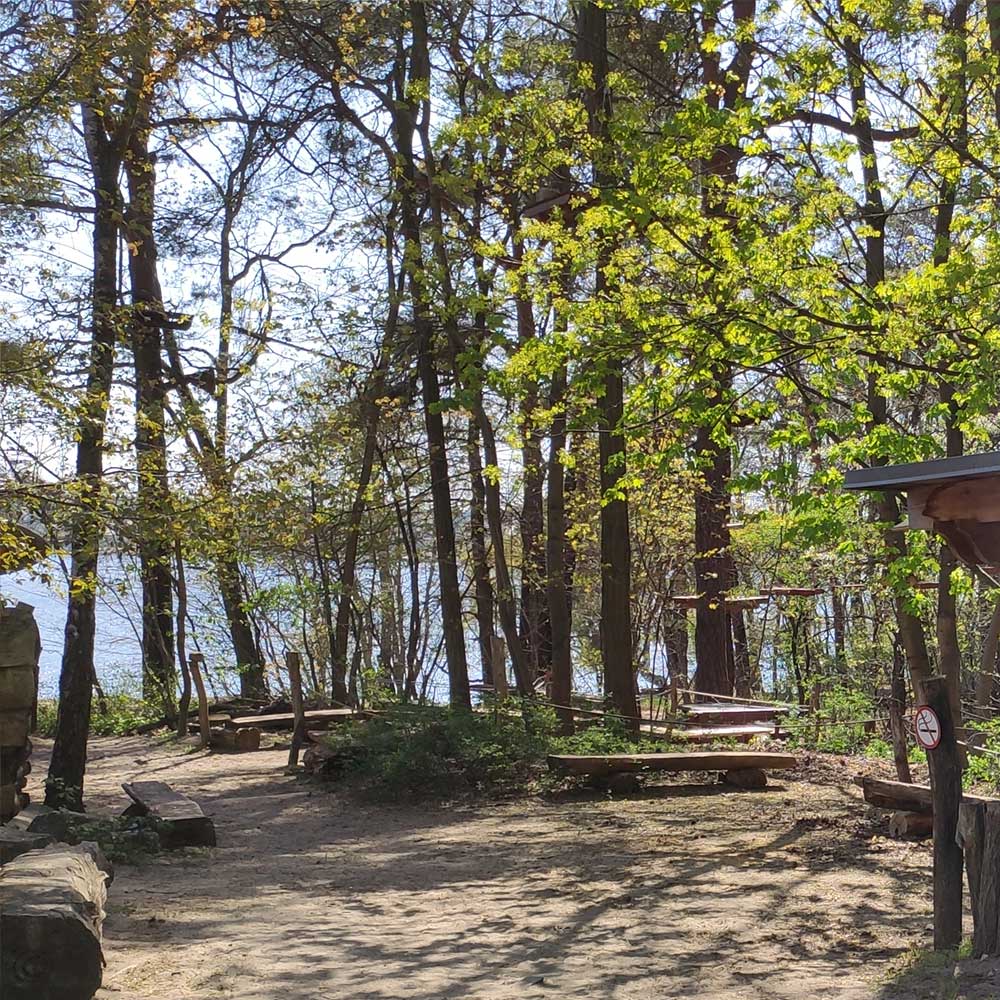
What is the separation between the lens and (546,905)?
24.5ft

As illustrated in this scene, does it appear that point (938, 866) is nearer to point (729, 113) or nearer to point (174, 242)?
point (729, 113)

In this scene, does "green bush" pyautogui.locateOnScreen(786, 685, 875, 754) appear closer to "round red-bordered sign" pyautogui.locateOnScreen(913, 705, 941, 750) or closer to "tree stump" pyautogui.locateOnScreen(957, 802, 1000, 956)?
"round red-bordered sign" pyautogui.locateOnScreen(913, 705, 941, 750)

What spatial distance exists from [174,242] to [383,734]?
1233 cm

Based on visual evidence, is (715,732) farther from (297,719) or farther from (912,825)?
(297,719)

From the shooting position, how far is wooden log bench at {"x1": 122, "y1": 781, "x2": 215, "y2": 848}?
31.3 ft

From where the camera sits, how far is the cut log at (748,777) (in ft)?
39.0

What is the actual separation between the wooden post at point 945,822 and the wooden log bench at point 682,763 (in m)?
5.92

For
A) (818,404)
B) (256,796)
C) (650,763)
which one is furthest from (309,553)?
(818,404)

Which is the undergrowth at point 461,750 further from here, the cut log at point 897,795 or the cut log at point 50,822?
the cut log at point 50,822

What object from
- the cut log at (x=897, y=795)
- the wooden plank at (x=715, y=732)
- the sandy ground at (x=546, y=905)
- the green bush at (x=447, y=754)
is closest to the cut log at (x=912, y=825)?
the cut log at (x=897, y=795)

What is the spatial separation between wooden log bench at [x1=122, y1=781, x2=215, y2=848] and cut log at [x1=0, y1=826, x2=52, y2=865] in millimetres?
2579

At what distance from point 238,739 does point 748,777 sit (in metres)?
8.30

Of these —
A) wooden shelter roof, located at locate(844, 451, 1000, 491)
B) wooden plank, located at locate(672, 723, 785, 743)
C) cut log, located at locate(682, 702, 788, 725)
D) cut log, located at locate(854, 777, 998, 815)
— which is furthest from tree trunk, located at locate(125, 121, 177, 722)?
wooden shelter roof, located at locate(844, 451, 1000, 491)

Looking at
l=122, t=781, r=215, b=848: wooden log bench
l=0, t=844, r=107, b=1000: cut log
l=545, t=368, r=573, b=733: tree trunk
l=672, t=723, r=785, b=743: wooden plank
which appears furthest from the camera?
l=545, t=368, r=573, b=733: tree trunk
